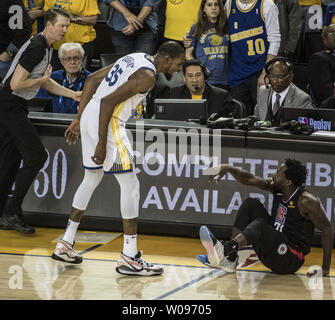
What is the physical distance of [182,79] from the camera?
8805 mm

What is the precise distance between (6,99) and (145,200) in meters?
1.65

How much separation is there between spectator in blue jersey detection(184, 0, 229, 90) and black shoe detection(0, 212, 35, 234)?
3072 mm

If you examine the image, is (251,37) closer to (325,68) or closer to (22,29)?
(325,68)

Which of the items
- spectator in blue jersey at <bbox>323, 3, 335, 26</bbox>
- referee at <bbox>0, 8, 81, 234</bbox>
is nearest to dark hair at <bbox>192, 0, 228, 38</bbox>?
spectator in blue jersey at <bbox>323, 3, 335, 26</bbox>

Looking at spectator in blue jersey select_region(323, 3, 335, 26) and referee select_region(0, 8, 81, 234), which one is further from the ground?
spectator in blue jersey select_region(323, 3, 335, 26)

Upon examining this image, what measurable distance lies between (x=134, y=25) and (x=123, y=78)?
3.64 metres

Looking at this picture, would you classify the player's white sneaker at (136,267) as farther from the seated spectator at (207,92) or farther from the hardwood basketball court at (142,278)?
the seated spectator at (207,92)

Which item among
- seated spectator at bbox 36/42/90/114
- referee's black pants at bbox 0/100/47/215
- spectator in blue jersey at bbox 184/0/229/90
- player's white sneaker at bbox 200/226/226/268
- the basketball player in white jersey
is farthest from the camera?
spectator in blue jersey at bbox 184/0/229/90

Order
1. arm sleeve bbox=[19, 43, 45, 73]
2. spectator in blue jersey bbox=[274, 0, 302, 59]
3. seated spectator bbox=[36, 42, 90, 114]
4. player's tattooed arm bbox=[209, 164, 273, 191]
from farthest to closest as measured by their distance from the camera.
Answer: spectator in blue jersey bbox=[274, 0, 302, 59] < seated spectator bbox=[36, 42, 90, 114] < arm sleeve bbox=[19, 43, 45, 73] < player's tattooed arm bbox=[209, 164, 273, 191]

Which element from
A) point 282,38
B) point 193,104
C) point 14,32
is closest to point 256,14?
point 282,38

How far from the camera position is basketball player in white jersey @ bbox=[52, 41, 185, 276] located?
5.59 m

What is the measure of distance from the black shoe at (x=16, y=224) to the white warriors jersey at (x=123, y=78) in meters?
1.83

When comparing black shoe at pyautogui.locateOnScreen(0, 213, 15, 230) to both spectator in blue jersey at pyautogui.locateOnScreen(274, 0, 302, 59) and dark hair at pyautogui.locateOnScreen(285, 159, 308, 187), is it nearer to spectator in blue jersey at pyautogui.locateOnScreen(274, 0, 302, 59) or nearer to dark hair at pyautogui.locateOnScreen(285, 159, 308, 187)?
dark hair at pyautogui.locateOnScreen(285, 159, 308, 187)

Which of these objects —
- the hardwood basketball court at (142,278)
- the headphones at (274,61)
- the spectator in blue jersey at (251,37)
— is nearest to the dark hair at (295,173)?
the hardwood basketball court at (142,278)
